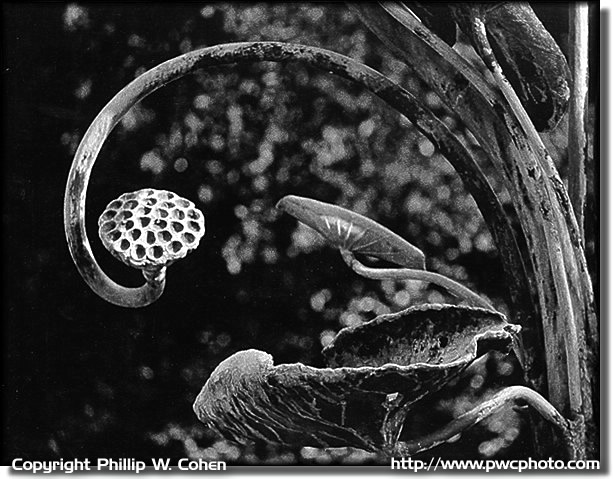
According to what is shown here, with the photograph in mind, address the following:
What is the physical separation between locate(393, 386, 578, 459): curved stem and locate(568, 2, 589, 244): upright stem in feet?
0.68

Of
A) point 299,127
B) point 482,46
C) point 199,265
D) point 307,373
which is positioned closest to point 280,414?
point 307,373

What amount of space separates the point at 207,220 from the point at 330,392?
0.25 m

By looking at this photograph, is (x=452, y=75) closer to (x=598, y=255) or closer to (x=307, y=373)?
(x=598, y=255)

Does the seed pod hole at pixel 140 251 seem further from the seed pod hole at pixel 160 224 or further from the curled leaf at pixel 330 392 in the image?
the curled leaf at pixel 330 392

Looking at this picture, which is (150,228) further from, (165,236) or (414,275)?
(414,275)

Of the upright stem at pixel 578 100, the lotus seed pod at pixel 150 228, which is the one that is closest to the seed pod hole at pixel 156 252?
the lotus seed pod at pixel 150 228

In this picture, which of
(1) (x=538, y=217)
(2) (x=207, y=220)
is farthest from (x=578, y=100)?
(2) (x=207, y=220)

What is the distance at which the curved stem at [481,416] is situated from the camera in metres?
0.82

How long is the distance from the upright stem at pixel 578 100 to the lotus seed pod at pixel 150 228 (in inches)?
15.5

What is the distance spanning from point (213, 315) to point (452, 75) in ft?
1.17

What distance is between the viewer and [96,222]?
87 cm

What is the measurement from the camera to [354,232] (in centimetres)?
86

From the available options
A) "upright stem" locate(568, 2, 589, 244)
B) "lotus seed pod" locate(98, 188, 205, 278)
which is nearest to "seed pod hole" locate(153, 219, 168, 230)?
"lotus seed pod" locate(98, 188, 205, 278)

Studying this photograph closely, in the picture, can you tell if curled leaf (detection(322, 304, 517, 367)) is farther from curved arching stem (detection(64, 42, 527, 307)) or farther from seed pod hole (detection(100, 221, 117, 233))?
seed pod hole (detection(100, 221, 117, 233))
